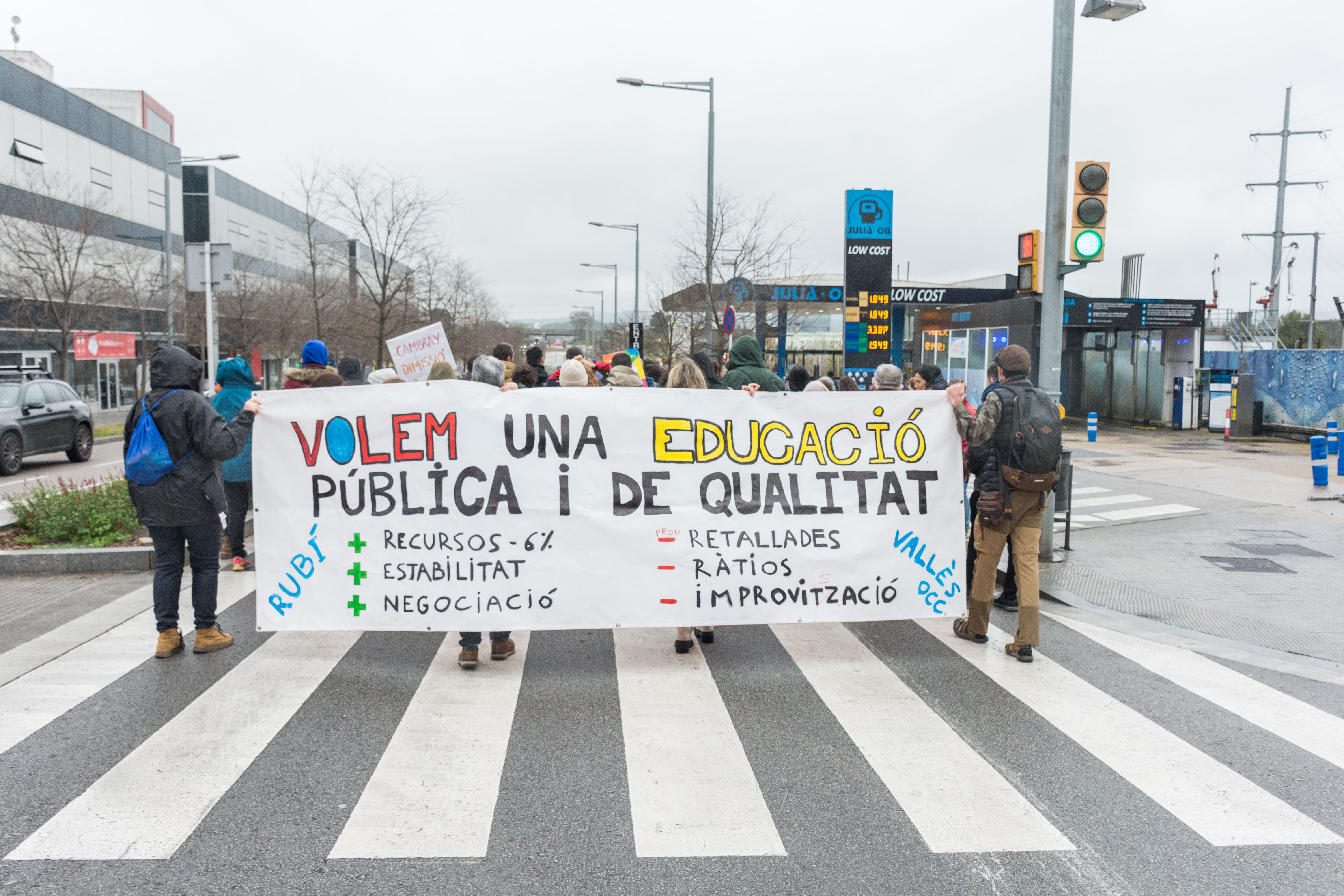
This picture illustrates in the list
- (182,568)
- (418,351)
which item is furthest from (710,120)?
(182,568)

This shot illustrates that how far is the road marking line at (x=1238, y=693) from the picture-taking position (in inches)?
196

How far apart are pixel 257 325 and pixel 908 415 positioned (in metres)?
30.6

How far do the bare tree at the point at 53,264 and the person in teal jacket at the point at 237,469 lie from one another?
1838cm

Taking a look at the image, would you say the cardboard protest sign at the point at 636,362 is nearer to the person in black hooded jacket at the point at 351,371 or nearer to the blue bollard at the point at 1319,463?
the person in black hooded jacket at the point at 351,371

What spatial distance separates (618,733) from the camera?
4898 millimetres

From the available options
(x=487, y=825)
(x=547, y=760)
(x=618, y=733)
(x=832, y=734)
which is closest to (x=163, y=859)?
(x=487, y=825)

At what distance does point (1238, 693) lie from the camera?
18.6 feet

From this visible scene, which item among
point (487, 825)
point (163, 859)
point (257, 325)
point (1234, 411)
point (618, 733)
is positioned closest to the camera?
point (163, 859)

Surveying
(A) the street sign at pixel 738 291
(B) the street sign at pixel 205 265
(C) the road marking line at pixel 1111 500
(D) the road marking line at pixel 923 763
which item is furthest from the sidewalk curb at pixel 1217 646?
(B) the street sign at pixel 205 265

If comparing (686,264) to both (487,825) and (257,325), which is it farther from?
(487,825)

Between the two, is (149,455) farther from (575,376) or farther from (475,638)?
(575,376)

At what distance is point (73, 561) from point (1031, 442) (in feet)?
26.7

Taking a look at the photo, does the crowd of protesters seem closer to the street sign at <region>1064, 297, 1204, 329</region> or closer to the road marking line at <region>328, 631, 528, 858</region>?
the road marking line at <region>328, 631, 528, 858</region>

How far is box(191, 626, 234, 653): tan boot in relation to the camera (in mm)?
6086
